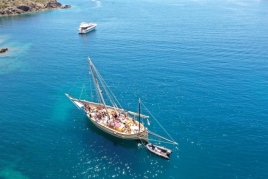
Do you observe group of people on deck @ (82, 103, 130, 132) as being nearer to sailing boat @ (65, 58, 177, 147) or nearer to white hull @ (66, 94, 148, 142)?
sailing boat @ (65, 58, 177, 147)

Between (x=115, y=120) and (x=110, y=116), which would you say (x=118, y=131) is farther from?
(x=110, y=116)

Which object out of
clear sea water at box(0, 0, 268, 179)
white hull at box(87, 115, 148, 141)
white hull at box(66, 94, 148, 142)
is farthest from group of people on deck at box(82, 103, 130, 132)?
clear sea water at box(0, 0, 268, 179)

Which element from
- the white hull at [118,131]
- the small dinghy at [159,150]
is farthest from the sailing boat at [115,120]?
the small dinghy at [159,150]

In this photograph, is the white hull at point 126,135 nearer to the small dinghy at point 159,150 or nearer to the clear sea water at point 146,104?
the clear sea water at point 146,104

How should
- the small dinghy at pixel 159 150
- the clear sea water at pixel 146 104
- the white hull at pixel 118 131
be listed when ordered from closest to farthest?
the clear sea water at pixel 146 104, the small dinghy at pixel 159 150, the white hull at pixel 118 131

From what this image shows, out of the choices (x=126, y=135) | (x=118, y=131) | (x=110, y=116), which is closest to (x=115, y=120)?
(x=110, y=116)

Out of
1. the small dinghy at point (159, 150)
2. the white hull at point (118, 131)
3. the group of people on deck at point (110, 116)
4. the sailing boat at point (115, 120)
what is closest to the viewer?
the small dinghy at point (159, 150)

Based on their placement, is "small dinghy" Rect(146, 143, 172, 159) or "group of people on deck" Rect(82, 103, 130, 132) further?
"group of people on deck" Rect(82, 103, 130, 132)
